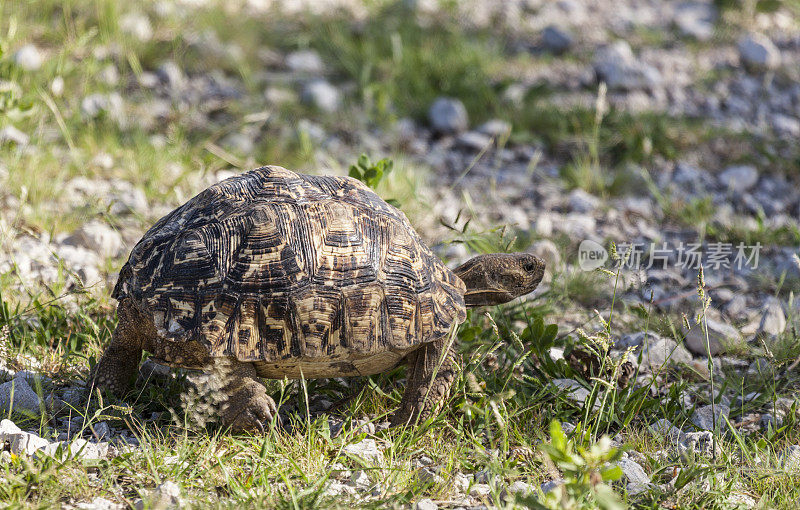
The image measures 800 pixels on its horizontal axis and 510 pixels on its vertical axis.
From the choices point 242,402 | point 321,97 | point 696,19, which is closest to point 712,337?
point 242,402

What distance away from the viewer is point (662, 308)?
4191 millimetres

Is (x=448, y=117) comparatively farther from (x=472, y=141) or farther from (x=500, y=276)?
(x=500, y=276)

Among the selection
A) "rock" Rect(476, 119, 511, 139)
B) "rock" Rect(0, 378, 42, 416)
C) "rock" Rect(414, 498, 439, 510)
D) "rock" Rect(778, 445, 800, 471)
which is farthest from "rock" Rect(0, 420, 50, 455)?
"rock" Rect(476, 119, 511, 139)

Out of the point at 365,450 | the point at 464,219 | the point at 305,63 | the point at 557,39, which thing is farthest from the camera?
the point at 557,39

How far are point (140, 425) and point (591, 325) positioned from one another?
7.61 ft

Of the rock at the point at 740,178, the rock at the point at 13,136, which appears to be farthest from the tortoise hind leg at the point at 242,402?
the rock at the point at 740,178

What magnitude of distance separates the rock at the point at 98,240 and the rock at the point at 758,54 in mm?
6226

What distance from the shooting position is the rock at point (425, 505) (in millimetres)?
2539

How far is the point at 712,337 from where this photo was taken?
12.7ft

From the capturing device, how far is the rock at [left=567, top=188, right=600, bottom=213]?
17.8ft

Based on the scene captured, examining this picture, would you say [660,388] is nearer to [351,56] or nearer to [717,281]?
[717,281]

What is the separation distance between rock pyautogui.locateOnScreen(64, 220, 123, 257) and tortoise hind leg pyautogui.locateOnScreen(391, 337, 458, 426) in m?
1.95

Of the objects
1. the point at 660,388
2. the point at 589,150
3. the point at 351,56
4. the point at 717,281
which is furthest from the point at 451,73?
the point at 660,388

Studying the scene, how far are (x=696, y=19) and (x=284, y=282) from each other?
720 cm
